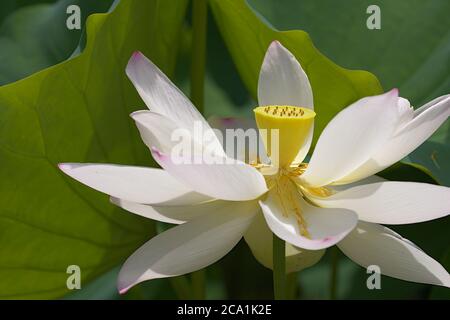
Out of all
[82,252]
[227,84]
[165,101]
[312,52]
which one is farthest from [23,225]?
[227,84]

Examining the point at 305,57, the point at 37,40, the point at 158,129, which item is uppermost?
the point at 37,40

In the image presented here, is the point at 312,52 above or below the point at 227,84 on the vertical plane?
below

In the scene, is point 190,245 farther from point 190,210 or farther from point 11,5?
point 11,5

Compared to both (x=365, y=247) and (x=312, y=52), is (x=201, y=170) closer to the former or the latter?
(x=365, y=247)

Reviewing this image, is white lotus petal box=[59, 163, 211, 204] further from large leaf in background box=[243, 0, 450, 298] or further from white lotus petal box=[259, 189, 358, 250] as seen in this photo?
large leaf in background box=[243, 0, 450, 298]

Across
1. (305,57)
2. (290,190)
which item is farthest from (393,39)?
(290,190)

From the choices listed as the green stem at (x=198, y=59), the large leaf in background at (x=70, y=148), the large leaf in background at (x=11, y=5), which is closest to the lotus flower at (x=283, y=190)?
the large leaf in background at (x=70, y=148)

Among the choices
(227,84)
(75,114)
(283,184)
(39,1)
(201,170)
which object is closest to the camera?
(201,170)

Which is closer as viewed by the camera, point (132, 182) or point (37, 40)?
point (132, 182)
